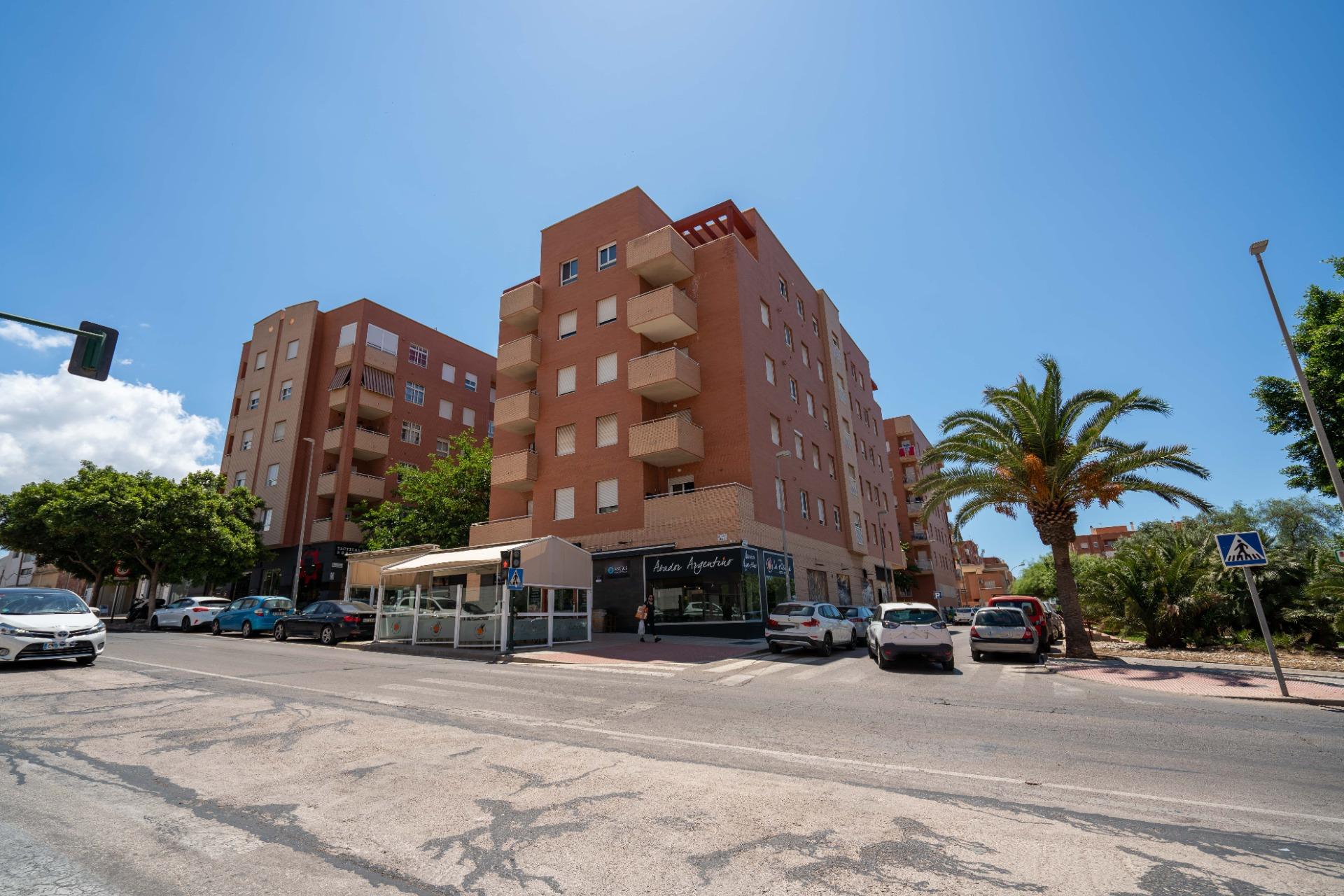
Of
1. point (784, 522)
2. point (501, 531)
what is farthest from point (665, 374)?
point (501, 531)

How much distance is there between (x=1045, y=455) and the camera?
18312 mm

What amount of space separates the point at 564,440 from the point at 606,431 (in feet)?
8.26

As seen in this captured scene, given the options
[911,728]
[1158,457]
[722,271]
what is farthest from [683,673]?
[722,271]

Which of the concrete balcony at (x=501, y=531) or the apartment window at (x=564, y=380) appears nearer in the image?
the concrete balcony at (x=501, y=531)

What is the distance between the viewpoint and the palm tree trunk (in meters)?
17.0

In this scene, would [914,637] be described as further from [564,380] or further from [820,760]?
[564,380]

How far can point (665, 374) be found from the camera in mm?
25406

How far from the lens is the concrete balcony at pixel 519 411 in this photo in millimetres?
29375

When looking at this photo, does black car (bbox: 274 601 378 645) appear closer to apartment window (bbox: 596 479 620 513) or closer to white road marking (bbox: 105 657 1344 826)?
apartment window (bbox: 596 479 620 513)

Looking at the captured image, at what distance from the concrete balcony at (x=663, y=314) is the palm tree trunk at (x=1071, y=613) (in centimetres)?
1617

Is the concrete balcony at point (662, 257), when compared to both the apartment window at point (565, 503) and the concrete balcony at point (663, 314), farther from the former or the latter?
the apartment window at point (565, 503)

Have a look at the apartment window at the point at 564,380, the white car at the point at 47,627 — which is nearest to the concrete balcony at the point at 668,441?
the apartment window at the point at 564,380

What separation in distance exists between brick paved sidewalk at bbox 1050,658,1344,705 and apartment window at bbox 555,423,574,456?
1979 centimetres

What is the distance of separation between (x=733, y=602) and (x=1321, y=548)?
58.8ft
